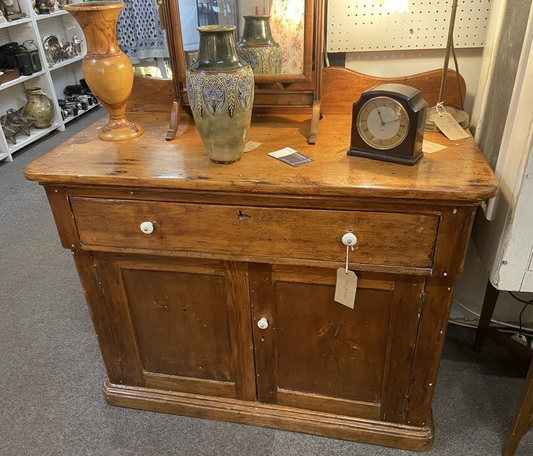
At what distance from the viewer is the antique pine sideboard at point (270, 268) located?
1.03 m

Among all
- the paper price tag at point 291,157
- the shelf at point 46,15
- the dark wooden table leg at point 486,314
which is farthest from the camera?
the shelf at point 46,15

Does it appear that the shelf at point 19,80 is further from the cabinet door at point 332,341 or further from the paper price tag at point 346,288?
the paper price tag at point 346,288

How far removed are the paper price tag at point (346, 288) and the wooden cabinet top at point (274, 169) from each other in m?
0.23

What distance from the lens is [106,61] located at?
3.96ft

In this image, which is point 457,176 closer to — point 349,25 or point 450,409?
point 349,25

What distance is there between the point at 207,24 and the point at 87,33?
1.03 feet

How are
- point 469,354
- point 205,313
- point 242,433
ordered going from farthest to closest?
point 469,354 < point 242,433 < point 205,313

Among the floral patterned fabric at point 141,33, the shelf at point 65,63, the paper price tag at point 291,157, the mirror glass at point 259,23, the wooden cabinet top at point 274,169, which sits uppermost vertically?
the mirror glass at point 259,23

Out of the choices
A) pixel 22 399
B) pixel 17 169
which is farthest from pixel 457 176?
pixel 17 169

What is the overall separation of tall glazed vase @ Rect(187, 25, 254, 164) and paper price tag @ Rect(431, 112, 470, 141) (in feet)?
1.71

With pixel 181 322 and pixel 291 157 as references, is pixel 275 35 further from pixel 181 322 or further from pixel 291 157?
pixel 181 322

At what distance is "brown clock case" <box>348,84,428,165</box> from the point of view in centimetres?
103

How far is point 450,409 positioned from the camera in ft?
4.81

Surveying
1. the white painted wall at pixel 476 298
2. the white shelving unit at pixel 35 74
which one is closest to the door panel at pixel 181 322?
the white painted wall at pixel 476 298
